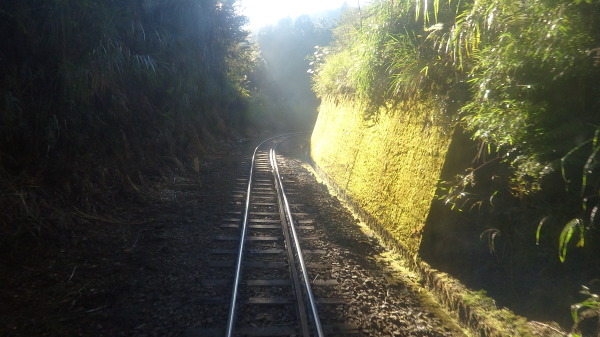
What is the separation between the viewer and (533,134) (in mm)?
2982

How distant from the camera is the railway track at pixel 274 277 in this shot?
10.6 ft

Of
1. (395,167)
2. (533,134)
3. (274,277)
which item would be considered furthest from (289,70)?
(533,134)

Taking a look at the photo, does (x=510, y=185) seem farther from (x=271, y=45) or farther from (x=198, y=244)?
(x=271, y=45)

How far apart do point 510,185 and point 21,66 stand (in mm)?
6291

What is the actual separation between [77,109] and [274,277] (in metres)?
4.16

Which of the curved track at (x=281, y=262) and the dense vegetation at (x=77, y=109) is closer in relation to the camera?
the curved track at (x=281, y=262)

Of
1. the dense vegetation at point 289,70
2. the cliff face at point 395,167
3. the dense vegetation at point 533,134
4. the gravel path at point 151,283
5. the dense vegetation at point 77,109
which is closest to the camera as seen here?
the dense vegetation at point 533,134

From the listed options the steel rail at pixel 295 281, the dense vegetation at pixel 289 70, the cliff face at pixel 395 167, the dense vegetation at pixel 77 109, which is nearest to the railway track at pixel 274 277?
the steel rail at pixel 295 281

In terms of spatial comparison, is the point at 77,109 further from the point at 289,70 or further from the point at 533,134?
the point at 289,70

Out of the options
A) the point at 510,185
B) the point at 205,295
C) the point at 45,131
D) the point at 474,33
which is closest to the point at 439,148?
the point at 510,185

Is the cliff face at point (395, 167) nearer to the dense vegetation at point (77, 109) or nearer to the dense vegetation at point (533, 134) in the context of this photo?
the dense vegetation at point (533, 134)

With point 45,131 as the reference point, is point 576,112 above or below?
above

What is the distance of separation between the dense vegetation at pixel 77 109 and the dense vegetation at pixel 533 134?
524 cm

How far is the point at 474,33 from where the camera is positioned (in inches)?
151
